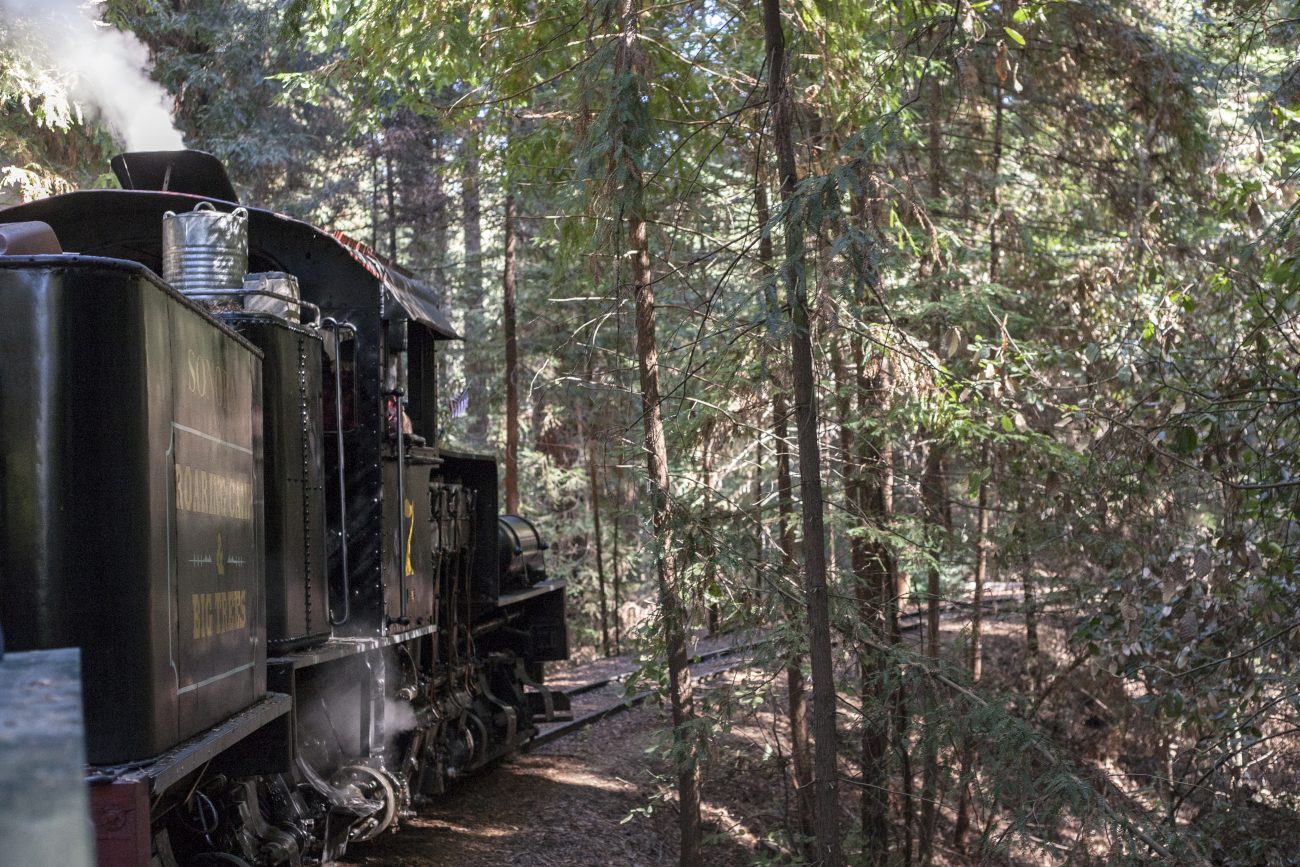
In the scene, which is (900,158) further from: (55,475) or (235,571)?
(55,475)

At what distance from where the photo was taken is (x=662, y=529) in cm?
732

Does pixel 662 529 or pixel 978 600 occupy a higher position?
pixel 662 529

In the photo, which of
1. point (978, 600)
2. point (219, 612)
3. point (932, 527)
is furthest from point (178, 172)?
point (978, 600)

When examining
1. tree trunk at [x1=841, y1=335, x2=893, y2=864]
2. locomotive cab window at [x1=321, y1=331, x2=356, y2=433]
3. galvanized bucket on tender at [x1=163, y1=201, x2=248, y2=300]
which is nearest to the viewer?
galvanized bucket on tender at [x1=163, y1=201, x2=248, y2=300]

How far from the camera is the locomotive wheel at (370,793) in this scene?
7.01m

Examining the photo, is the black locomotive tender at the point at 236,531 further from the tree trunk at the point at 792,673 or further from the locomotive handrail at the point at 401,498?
the tree trunk at the point at 792,673

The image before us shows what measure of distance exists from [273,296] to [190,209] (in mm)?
765

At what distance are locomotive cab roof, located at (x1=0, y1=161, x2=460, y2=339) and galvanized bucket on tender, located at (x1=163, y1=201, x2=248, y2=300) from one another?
0.37 meters

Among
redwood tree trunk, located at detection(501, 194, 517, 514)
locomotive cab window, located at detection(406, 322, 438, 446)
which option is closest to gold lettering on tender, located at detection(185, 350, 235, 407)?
locomotive cab window, located at detection(406, 322, 438, 446)

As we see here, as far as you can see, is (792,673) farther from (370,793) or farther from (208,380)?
(208,380)

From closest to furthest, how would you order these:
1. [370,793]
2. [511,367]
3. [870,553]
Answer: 1. [370,793]
2. [870,553]
3. [511,367]

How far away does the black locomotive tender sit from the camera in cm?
332

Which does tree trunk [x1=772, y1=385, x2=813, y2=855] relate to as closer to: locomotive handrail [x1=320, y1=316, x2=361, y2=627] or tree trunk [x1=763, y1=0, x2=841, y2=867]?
tree trunk [x1=763, y1=0, x2=841, y2=867]

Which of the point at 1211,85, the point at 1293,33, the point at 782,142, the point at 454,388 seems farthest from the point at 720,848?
the point at 454,388
